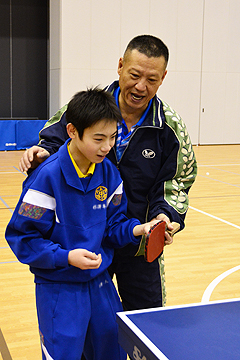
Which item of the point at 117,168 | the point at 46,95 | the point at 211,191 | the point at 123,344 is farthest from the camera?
the point at 46,95

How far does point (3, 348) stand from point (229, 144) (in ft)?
44.8

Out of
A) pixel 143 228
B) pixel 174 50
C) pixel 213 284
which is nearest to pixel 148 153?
pixel 143 228

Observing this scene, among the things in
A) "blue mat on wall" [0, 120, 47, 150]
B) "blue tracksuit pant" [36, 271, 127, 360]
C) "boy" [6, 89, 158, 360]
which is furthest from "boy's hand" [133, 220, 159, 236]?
"blue mat on wall" [0, 120, 47, 150]

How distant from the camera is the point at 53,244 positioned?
1.74 metres

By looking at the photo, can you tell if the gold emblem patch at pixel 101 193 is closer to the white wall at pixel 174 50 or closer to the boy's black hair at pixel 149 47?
the boy's black hair at pixel 149 47

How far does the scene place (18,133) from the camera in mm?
12086

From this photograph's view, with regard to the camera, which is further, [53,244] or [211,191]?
[211,191]

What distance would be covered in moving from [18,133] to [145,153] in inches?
407

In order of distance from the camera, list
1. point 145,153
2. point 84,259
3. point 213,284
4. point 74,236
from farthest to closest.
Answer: point 213,284
point 145,153
point 74,236
point 84,259

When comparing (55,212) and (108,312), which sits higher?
(55,212)

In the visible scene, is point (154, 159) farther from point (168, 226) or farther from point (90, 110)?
point (90, 110)

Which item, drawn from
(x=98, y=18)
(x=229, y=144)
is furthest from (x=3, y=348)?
(x=229, y=144)

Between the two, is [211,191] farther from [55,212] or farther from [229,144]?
[229,144]

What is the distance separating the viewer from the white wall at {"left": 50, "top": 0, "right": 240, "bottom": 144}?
1308cm
